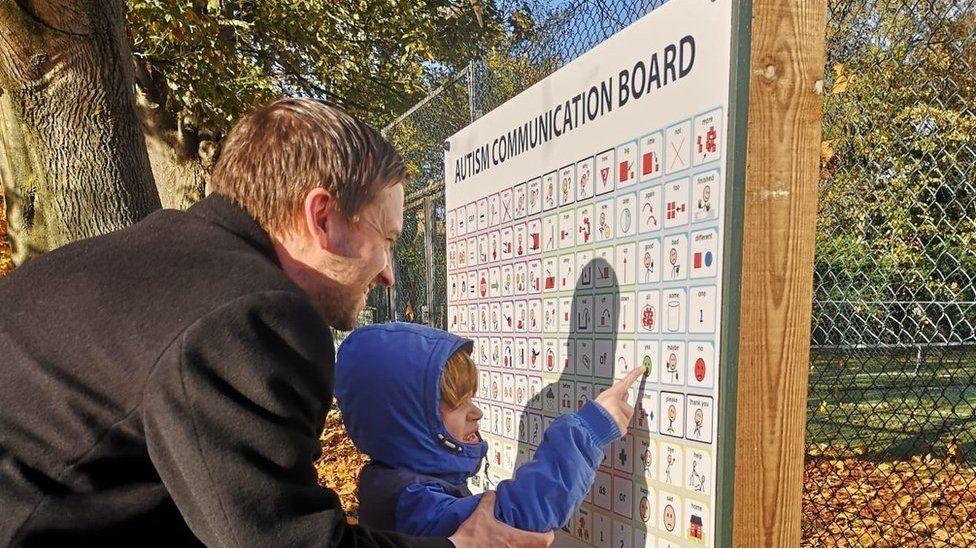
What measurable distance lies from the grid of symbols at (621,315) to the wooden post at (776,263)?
0.06 m

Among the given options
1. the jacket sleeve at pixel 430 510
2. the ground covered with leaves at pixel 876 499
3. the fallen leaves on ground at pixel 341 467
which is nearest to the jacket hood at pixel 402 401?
the jacket sleeve at pixel 430 510

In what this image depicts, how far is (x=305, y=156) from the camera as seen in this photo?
166 centimetres

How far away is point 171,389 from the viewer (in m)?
1.29

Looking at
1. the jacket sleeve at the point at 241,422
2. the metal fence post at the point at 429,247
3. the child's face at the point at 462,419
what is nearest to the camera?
the jacket sleeve at the point at 241,422

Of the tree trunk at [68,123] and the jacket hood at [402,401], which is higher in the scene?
the tree trunk at [68,123]

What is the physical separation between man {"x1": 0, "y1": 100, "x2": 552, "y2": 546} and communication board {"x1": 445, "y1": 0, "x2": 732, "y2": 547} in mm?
638

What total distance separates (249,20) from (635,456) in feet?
27.8

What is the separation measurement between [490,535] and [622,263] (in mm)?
733

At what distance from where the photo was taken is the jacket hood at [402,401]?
2.13 metres

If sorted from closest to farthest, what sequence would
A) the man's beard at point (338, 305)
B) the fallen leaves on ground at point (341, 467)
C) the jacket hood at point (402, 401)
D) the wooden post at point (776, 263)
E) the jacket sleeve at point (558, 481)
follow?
the wooden post at point (776, 263)
the man's beard at point (338, 305)
the jacket sleeve at point (558, 481)
the jacket hood at point (402, 401)
the fallen leaves on ground at point (341, 467)

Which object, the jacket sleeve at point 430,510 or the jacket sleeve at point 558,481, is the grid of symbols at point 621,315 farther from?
the jacket sleeve at point 430,510

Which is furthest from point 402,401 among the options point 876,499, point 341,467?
point 876,499

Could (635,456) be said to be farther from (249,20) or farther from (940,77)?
(249,20)

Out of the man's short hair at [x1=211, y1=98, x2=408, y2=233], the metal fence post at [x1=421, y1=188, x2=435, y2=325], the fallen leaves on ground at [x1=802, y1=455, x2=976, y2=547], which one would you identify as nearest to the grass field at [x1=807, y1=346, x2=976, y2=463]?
the fallen leaves on ground at [x1=802, y1=455, x2=976, y2=547]
